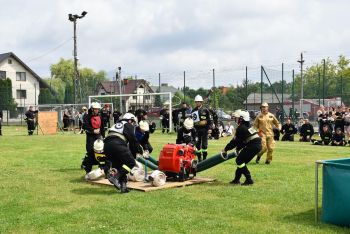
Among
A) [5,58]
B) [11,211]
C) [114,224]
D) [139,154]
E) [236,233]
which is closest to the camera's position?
[236,233]

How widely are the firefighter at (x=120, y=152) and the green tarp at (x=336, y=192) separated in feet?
14.4

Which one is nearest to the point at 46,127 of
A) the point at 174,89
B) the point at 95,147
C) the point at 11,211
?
the point at 174,89

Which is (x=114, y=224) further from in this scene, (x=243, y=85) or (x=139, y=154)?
(x=243, y=85)

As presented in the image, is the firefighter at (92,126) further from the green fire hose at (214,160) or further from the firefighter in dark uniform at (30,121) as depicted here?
the firefighter in dark uniform at (30,121)

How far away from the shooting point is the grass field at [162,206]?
24.3ft

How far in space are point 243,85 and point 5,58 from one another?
48.7 meters

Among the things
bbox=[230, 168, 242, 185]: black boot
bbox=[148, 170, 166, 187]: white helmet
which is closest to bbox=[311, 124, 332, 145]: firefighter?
bbox=[230, 168, 242, 185]: black boot

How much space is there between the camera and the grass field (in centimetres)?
739

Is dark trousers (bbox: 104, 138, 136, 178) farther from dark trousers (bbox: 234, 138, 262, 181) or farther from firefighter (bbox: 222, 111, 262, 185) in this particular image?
dark trousers (bbox: 234, 138, 262, 181)

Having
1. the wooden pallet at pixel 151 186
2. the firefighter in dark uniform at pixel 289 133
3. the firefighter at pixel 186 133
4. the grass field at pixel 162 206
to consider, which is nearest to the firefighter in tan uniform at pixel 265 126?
the grass field at pixel 162 206

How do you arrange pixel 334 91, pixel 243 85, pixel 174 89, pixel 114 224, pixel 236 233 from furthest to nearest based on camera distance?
pixel 174 89, pixel 243 85, pixel 334 91, pixel 114 224, pixel 236 233

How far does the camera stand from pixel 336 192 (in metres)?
6.93

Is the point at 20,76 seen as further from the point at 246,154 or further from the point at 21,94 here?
the point at 246,154

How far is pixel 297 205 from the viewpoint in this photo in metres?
8.88
